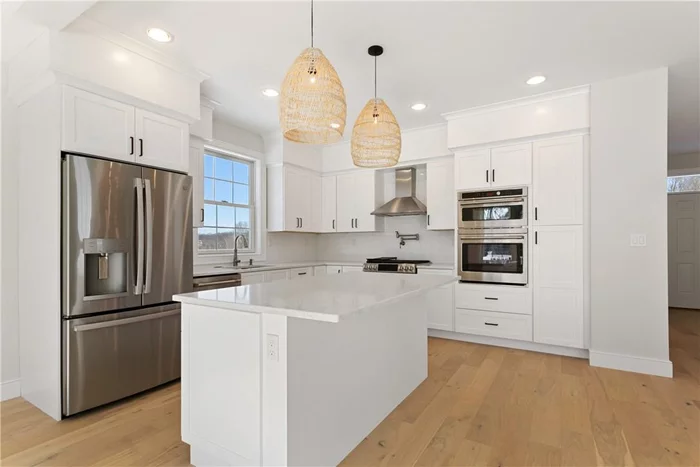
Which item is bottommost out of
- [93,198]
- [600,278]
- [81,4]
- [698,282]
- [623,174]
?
[698,282]

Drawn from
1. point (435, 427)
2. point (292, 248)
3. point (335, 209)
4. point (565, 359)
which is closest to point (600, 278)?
point (565, 359)

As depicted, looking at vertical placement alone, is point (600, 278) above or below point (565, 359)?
above

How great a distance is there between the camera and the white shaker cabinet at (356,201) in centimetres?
532

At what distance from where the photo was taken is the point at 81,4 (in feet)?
6.93

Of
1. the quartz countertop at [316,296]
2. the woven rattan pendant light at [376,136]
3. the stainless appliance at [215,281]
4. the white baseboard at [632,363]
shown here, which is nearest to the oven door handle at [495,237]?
the white baseboard at [632,363]

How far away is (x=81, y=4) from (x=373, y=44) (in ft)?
5.97

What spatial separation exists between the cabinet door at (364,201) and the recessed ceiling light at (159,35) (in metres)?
3.10

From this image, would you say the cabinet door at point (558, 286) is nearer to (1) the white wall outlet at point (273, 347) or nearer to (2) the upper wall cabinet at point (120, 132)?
(1) the white wall outlet at point (273, 347)

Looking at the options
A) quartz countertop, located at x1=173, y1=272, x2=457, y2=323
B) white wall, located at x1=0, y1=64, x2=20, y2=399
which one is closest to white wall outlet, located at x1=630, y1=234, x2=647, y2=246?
quartz countertop, located at x1=173, y1=272, x2=457, y2=323

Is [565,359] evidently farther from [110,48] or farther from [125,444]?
[110,48]

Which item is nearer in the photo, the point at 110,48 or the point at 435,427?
the point at 435,427

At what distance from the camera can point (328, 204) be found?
5676mm

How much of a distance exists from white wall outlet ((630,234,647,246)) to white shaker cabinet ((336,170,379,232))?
295 centimetres

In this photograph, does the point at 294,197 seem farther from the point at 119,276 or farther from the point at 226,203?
the point at 119,276
